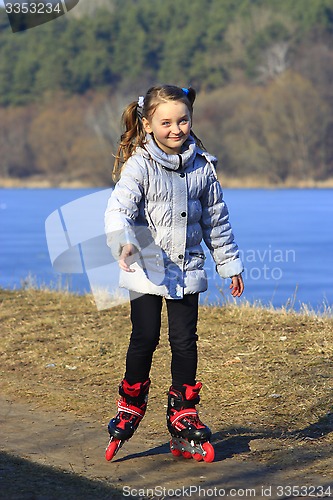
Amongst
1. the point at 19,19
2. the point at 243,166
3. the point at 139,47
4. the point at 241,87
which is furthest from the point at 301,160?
the point at 19,19

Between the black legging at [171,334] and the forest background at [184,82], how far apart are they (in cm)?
4979

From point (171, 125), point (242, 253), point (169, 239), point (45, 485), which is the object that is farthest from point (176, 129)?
point (242, 253)

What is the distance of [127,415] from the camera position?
450cm

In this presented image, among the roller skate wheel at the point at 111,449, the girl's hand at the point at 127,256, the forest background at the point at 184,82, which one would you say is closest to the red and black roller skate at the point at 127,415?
the roller skate wheel at the point at 111,449

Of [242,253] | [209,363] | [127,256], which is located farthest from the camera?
[242,253]

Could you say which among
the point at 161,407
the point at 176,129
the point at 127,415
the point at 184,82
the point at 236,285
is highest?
the point at 184,82

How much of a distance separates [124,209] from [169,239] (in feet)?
0.84

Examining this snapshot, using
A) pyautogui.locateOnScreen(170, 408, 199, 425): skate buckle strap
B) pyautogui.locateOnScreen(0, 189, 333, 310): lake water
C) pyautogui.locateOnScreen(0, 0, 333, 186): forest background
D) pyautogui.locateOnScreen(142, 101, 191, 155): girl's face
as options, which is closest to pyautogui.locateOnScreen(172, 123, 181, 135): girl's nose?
pyautogui.locateOnScreen(142, 101, 191, 155): girl's face

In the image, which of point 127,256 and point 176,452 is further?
point 176,452

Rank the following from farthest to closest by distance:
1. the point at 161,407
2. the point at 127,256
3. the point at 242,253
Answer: the point at 242,253, the point at 161,407, the point at 127,256

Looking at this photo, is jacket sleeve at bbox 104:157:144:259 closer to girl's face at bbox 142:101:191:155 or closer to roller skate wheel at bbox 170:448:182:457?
girl's face at bbox 142:101:191:155

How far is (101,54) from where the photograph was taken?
71125mm

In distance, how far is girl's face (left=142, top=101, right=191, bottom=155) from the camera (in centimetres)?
438

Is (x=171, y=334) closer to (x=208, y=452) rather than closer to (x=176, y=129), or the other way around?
(x=208, y=452)
